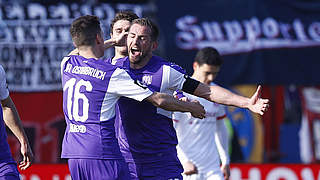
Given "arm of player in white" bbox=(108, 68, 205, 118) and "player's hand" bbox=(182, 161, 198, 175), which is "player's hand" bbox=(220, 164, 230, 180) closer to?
"player's hand" bbox=(182, 161, 198, 175)

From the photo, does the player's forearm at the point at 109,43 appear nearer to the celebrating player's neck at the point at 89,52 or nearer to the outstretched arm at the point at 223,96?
the celebrating player's neck at the point at 89,52

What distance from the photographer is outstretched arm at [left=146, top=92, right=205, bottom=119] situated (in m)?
6.38

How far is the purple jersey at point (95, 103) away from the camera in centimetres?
637

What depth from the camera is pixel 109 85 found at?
6379 millimetres

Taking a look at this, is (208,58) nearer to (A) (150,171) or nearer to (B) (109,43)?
(B) (109,43)

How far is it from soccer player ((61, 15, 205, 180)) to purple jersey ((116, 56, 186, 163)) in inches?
15.9

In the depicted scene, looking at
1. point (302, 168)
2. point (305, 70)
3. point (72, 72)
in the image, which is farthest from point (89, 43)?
point (305, 70)

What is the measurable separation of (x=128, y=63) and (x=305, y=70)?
739 centimetres

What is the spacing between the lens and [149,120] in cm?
690

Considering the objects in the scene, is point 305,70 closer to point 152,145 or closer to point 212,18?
point 212,18

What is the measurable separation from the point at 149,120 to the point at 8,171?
1290 mm

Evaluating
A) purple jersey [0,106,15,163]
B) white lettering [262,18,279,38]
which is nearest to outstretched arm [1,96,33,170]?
purple jersey [0,106,15,163]

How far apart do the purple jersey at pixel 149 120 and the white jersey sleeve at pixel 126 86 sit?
460 millimetres

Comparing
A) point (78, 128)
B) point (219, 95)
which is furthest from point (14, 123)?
point (219, 95)
